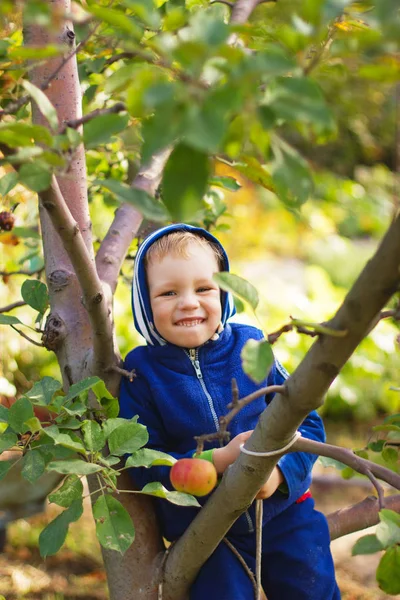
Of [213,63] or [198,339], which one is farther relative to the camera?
[198,339]

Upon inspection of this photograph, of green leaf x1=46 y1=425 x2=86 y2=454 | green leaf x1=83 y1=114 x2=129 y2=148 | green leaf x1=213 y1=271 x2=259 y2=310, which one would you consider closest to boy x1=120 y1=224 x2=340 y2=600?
green leaf x1=46 y1=425 x2=86 y2=454

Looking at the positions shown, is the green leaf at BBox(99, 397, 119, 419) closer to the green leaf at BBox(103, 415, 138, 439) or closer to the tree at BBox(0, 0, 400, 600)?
the tree at BBox(0, 0, 400, 600)

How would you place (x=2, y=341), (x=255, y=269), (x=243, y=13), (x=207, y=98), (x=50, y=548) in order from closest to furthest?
(x=207, y=98), (x=50, y=548), (x=243, y=13), (x=2, y=341), (x=255, y=269)

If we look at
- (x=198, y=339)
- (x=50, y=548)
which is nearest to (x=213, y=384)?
(x=198, y=339)

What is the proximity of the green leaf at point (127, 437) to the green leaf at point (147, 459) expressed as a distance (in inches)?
0.6

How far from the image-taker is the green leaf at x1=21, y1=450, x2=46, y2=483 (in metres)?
1.16

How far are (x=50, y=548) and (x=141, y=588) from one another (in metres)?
0.33

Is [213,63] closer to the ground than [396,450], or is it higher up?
higher up

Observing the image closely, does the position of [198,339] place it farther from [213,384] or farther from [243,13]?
[243,13]

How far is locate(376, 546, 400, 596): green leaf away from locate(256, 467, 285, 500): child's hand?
11.2 inches

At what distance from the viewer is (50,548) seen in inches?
45.8

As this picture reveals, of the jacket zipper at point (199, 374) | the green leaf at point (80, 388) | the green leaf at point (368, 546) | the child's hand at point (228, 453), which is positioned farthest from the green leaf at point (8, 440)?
the green leaf at point (368, 546)

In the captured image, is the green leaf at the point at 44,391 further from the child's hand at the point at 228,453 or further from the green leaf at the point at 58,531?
the child's hand at the point at 228,453

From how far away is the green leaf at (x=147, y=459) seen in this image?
3.77ft
